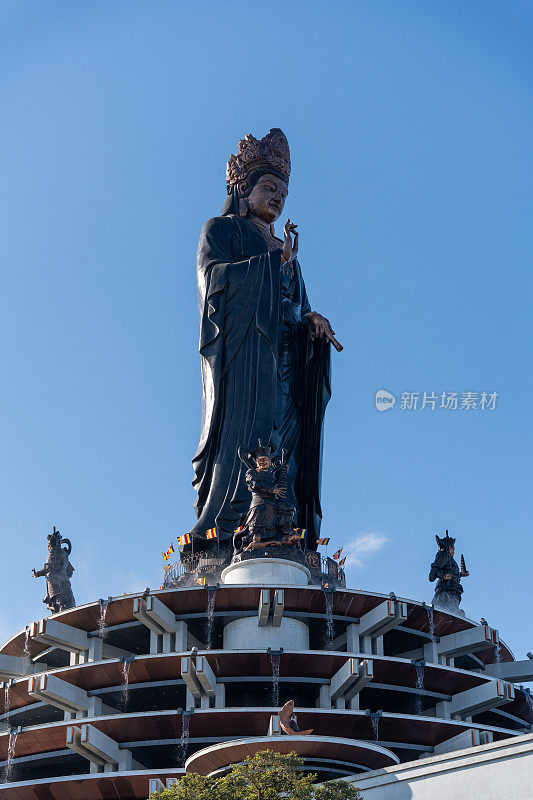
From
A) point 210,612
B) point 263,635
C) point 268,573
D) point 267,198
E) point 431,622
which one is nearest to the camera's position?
point 263,635

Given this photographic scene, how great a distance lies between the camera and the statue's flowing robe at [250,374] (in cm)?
3828

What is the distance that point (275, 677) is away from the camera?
1161 inches

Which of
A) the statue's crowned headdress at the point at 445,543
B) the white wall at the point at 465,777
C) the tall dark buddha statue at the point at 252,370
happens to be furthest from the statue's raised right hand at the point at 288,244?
the white wall at the point at 465,777

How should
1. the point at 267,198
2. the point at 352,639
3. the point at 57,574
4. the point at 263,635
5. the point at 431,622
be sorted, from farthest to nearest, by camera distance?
the point at 267,198 → the point at 57,574 → the point at 431,622 → the point at 352,639 → the point at 263,635

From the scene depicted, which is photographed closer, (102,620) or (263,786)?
(263,786)

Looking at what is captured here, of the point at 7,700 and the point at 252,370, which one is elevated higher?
the point at 252,370

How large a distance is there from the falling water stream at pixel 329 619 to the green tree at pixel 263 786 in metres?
10.9

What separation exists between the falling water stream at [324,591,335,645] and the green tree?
10.9m

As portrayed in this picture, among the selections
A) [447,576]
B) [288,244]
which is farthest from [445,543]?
[288,244]

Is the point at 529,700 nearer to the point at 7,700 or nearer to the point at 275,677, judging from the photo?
the point at 275,677

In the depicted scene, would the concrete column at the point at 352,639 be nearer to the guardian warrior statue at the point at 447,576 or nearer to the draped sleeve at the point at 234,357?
the guardian warrior statue at the point at 447,576

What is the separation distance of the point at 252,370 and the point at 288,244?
181 inches

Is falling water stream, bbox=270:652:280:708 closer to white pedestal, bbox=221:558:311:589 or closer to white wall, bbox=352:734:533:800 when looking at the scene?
white pedestal, bbox=221:558:311:589

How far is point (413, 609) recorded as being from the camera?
31828 mm
